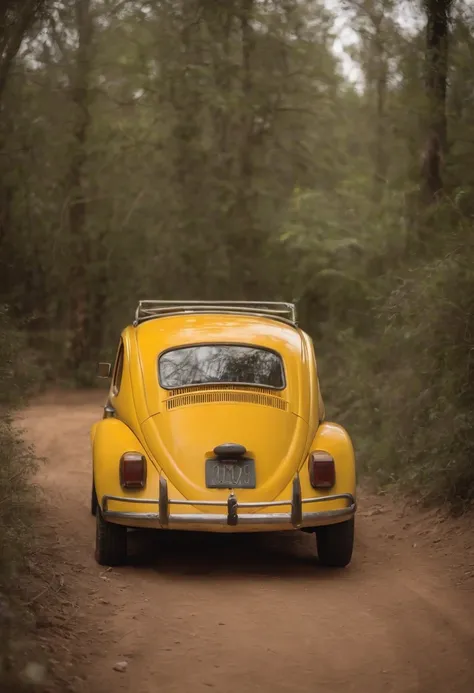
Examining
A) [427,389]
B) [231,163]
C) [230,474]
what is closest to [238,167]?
[231,163]

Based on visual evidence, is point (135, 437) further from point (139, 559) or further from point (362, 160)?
point (362, 160)

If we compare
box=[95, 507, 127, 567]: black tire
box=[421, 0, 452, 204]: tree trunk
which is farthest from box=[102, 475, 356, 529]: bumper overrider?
box=[421, 0, 452, 204]: tree trunk

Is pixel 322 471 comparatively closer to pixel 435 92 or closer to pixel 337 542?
pixel 337 542

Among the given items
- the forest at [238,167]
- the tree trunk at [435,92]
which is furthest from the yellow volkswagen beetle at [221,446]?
the tree trunk at [435,92]

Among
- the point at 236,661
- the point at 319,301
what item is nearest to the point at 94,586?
the point at 236,661

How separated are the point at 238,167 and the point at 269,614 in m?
17.3

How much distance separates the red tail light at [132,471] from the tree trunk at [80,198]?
16651 mm

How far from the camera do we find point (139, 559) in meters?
7.99

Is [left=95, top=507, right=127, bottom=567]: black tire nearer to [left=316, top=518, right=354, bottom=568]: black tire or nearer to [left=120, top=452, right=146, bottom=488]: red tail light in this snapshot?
[left=120, top=452, right=146, bottom=488]: red tail light

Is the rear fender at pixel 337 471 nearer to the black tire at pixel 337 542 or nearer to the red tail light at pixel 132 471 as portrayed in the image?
the black tire at pixel 337 542

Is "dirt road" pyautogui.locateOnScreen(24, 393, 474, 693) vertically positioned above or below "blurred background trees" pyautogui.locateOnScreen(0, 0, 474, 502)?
below

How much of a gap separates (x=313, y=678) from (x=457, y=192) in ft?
26.7

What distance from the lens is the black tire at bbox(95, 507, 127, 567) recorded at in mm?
7500

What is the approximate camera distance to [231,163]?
2238 cm
